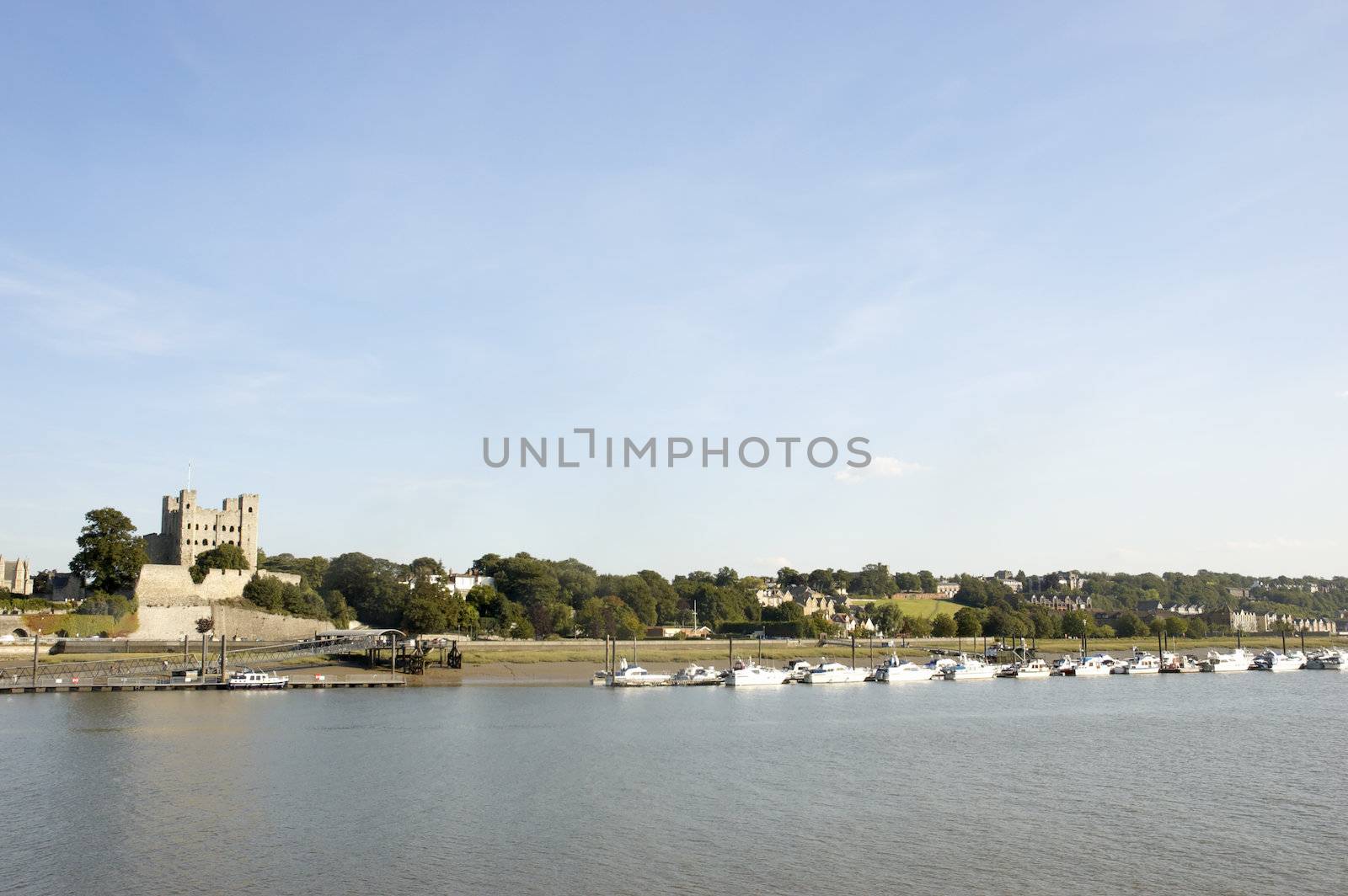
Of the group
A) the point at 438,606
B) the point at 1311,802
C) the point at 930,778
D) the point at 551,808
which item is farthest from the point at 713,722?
the point at 438,606

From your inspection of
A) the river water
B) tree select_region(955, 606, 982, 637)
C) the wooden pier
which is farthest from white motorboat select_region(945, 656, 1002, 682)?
the wooden pier

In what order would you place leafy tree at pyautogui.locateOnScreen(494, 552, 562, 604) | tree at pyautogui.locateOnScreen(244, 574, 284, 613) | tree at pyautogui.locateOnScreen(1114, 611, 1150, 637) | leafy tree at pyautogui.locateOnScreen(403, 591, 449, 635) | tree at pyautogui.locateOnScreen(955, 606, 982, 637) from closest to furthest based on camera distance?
leafy tree at pyautogui.locateOnScreen(403, 591, 449, 635), tree at pyautogui.locateOnScreen(244, 574, 284, 613), leafy tree at pyautogui.locateOnScreen(494, 552, 562, 604), tree at pyautogui.locateOnScreen(955, 606, 982, 637), tree at pyautogui.locateOnScreen(1114, 611, 1150, 637)

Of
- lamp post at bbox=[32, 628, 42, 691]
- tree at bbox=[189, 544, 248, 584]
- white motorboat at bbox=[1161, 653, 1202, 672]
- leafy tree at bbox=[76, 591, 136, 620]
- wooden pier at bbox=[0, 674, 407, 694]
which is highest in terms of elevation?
tree at bbox=[189, 544, 248, 584]

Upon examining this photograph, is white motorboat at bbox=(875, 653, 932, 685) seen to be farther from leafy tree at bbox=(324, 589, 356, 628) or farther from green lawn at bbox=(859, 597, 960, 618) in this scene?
green lawn at bbox=(859, 597, 960, 618)

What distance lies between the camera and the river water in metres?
24.2

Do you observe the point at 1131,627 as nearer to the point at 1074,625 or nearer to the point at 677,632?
the point at 1074,625

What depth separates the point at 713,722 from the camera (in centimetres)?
5244

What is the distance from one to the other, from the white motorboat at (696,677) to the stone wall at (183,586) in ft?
123

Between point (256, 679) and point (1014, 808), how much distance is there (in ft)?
155

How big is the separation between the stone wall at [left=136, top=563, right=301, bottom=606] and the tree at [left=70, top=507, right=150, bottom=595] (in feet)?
4.68

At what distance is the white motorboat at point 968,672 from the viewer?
8781 cm

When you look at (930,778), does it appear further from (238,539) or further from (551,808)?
(238,539)

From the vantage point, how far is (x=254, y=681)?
63.8 meters

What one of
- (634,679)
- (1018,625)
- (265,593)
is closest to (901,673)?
(634,679)
